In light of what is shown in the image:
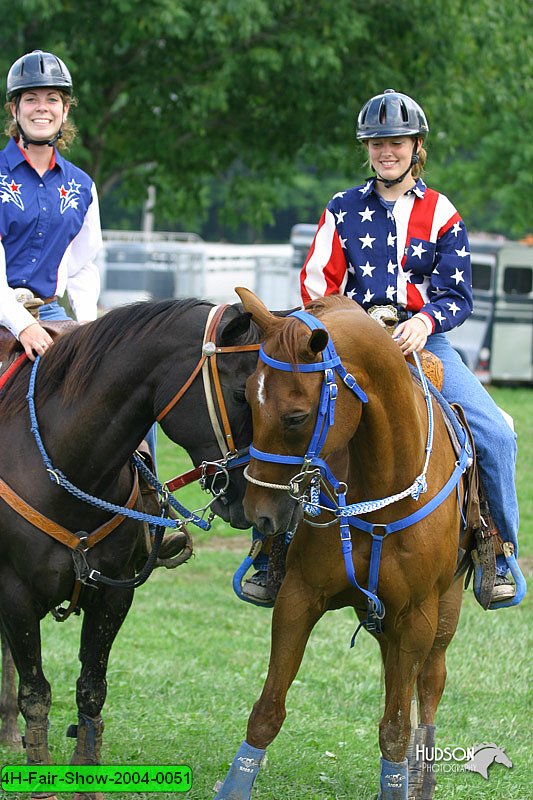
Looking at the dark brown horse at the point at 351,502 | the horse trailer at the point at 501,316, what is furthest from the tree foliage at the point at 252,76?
the dark brown horse at the point at 351,502

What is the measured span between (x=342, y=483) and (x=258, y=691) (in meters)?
3.38

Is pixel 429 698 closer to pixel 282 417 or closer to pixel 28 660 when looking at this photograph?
pixel 28 660

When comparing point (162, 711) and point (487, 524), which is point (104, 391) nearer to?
point (487, 524)

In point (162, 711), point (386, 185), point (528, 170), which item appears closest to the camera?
point (386, 185)

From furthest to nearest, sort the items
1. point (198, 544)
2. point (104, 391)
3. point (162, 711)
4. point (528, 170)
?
point (528, 170)
point (198, 544)
point (162, 711)
point (104, 391)

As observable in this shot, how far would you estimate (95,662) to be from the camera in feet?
16.5

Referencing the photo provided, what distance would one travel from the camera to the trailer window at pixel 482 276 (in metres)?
25.1

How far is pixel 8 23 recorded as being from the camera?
12898 mm

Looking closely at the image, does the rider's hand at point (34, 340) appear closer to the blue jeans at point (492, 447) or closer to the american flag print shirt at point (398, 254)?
the american flag print shirt at point (398, 254)

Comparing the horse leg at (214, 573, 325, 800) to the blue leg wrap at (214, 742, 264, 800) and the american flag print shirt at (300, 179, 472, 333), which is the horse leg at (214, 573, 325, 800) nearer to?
the blue leg wrap at (214, 742, 264, 800)

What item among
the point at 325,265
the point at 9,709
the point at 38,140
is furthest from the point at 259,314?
the point at 9,709

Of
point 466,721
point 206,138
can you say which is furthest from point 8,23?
point 466,721

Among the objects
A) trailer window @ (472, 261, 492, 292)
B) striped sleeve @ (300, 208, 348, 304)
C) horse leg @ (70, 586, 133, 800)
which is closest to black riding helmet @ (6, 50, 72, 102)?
striped sleeve @ (300, 208, 348, 304)

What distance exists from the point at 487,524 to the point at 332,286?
4.34 feet
